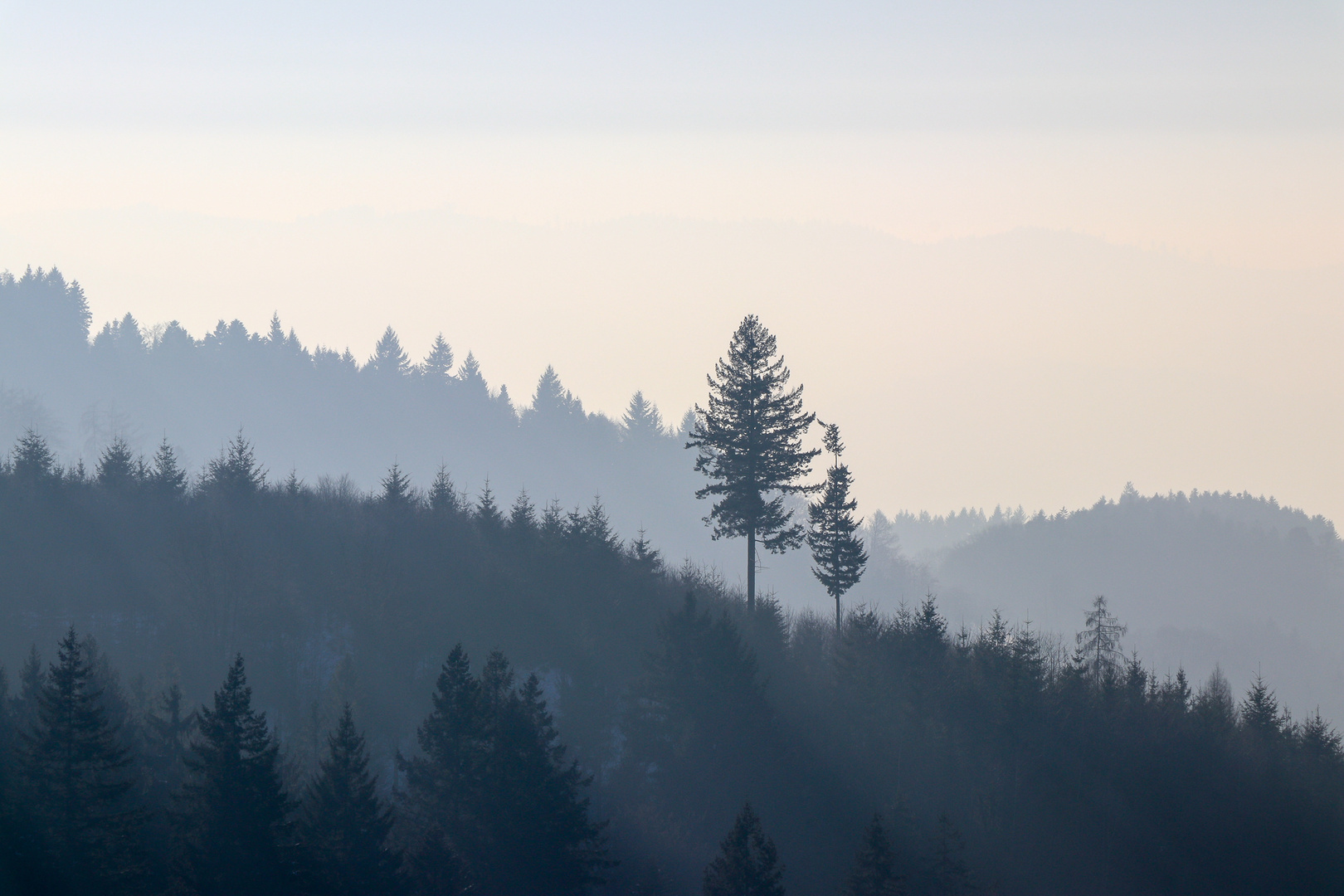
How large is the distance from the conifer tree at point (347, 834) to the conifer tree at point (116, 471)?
2581 cm

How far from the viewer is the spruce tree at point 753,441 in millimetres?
47281

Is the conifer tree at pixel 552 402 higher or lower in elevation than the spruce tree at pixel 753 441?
higher

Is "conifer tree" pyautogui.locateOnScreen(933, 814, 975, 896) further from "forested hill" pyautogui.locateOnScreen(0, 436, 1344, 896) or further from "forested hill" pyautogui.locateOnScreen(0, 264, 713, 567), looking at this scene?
"forested hill" pyautogui.locateOnScreen(0, 264, 713, 567)

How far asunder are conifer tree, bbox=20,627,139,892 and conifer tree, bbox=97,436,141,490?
2270 cm

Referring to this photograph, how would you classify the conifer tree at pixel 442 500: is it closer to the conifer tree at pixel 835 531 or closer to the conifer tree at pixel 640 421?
the conifer tree at pixel 835 531

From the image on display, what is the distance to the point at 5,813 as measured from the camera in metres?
27.0

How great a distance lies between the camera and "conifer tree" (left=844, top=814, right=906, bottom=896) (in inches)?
1325

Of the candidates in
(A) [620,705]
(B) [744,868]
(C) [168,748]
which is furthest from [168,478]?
(B) [744,868]

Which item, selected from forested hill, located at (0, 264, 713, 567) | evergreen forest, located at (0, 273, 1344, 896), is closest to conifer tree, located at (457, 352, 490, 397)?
forested hill, located at (0, 264, 713, 567)

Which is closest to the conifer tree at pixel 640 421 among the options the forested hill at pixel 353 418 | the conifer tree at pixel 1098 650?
A: the forested hill at pixel 353 418

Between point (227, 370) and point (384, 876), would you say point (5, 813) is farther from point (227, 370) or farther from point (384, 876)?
point (227, 370)

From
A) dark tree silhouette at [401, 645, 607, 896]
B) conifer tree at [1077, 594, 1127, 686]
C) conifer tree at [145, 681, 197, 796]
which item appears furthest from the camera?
conifer tree at [1077, 594, 1127, 686]

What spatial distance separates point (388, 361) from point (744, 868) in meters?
138

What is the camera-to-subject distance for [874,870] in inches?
1329
